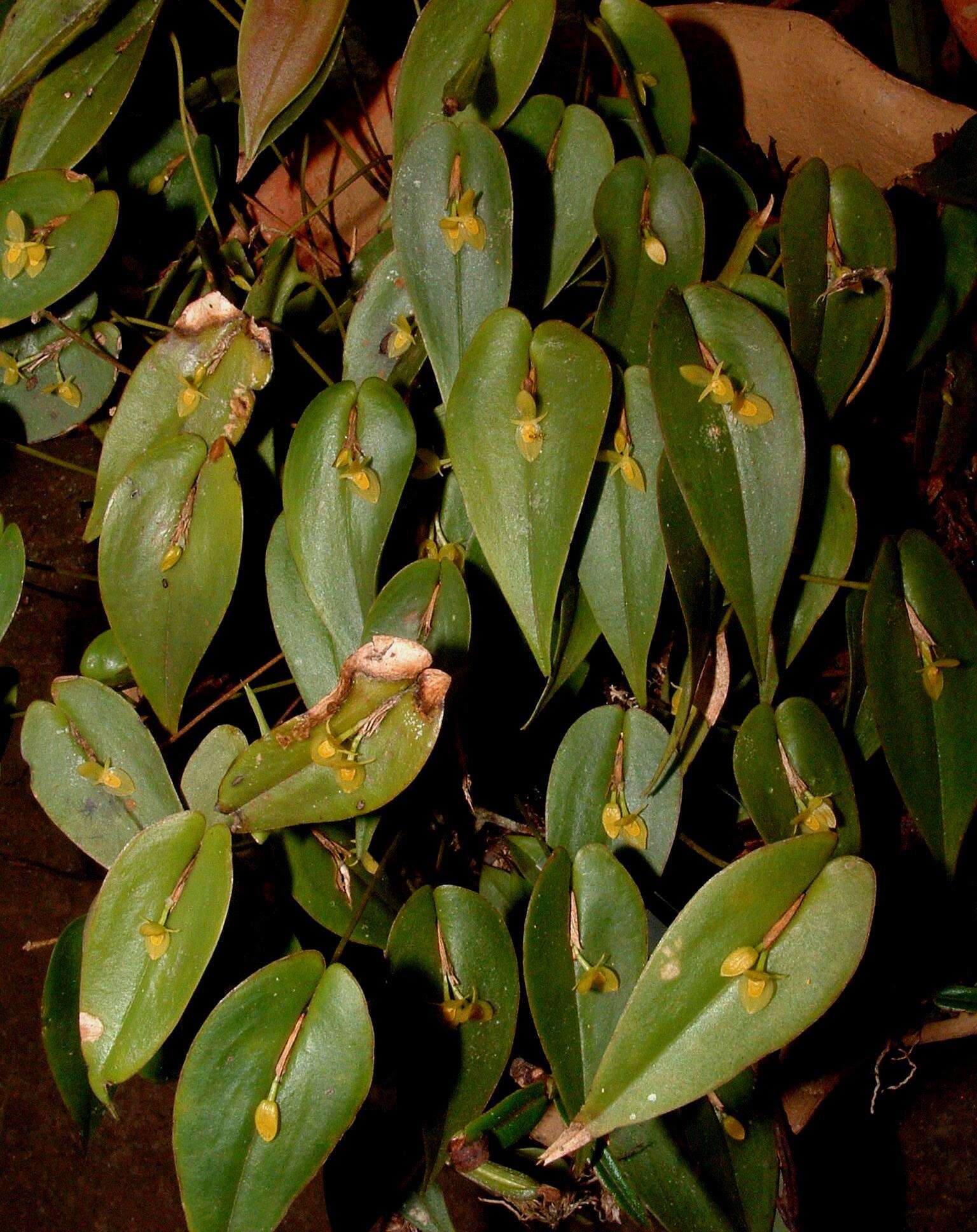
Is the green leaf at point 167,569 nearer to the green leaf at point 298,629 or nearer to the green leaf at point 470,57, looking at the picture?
the green leaf at point 298,629

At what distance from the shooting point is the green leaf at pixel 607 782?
647 mm

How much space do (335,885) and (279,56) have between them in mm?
605

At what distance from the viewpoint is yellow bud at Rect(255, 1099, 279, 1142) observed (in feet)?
1.68

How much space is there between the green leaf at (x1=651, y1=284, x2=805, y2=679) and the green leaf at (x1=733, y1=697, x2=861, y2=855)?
0.30 ft

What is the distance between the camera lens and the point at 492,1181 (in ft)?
2.64

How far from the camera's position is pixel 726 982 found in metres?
0.48

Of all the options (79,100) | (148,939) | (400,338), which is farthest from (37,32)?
(148,939)

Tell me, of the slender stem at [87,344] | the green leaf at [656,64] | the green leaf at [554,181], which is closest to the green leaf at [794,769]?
the green leaf at [554,181]

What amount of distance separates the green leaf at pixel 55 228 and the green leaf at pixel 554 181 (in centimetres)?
32

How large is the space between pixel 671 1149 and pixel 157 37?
3.61 feet

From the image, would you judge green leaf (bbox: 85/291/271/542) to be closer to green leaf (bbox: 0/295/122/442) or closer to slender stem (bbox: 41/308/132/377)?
slender stem (bbox: 41/308/132/377)

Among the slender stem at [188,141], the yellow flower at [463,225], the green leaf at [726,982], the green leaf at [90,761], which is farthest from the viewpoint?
the slender stem at [188,141]

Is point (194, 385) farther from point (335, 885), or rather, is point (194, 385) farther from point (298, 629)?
point (335, 885)

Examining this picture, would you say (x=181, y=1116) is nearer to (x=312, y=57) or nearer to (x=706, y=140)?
(x=312, y=57)
